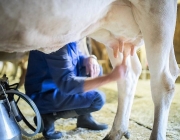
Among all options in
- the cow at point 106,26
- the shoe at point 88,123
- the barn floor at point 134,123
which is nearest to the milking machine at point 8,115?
the cow at point 106,26

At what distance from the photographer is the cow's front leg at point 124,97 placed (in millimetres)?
1213

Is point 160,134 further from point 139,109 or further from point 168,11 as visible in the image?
point 139,109

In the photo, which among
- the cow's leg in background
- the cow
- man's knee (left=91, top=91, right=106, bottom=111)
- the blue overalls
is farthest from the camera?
man's knee (left=91, top=91, right=106, bottom=111)

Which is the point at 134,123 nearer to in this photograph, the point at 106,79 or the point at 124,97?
the point at 124,97

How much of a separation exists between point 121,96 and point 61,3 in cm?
59

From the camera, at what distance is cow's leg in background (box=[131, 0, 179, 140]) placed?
0.96 m

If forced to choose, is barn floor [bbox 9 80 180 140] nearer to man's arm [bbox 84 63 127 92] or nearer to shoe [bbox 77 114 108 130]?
shoe [bbox 77 114 108 130]

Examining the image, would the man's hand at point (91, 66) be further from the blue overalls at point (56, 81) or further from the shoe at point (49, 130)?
the shoe at point (49, 130)

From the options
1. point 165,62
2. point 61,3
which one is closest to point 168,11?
point 165,62

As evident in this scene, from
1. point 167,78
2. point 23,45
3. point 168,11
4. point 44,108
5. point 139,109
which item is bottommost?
point 139,109

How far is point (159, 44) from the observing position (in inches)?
38.2

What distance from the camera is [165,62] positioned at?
1.02m

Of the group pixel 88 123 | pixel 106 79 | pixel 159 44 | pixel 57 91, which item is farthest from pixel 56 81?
pixel 159 44

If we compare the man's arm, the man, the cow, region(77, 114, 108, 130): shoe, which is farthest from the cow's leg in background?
region(77, 114, 108, 130): shoe
